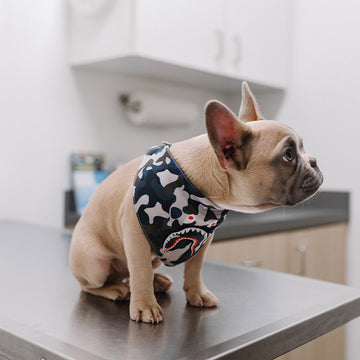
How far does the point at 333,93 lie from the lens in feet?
7.67

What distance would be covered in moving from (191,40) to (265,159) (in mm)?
1450

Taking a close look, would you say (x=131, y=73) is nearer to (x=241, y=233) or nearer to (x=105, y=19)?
(x=105, y=19)

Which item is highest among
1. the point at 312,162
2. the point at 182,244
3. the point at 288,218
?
the point at 312,162

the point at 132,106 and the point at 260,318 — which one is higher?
the point at 132,106

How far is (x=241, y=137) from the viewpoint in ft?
1.95

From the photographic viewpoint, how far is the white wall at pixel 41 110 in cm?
174

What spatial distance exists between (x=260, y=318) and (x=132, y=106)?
1.50 m

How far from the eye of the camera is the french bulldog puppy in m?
0.60

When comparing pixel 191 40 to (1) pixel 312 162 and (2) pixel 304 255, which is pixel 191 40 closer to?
(2) pixel 304 255

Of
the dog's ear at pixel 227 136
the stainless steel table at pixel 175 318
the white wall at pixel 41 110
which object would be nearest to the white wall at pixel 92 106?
the white wall at pixel 41 110

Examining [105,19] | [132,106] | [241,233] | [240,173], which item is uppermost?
[105,19]

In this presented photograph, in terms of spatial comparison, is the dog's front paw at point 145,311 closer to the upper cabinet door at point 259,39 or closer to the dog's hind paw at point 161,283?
the dog's hind paw at point 161,283

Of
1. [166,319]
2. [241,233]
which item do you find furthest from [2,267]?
[241,233]

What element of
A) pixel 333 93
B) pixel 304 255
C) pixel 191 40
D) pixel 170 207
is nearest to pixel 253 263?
pixel 304 255
